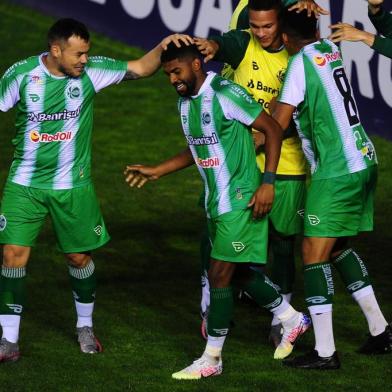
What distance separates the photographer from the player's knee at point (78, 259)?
9.47 m

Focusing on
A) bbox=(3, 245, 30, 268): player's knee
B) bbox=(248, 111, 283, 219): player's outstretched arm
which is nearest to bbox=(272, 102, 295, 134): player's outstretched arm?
bbox=(248, 111, 283, 219): player's outstretched arm

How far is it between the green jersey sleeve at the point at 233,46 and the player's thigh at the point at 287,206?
2.87ft

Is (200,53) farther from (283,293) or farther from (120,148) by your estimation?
(120,148)

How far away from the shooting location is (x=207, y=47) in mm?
9102

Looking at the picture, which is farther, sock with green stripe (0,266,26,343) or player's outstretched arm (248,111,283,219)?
sock with green stripe (0,266,26,343)

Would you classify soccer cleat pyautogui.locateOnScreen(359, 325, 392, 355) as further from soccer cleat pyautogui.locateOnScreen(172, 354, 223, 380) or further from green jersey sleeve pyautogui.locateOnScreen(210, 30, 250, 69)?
green jersey sleeve pyautogui.locateOnScreen(210, 30, 250, 69)

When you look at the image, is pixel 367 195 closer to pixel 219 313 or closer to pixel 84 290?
pixel 219 313

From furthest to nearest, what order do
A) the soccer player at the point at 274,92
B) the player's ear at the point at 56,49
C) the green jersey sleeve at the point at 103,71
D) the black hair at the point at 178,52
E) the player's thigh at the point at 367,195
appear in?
the soccer player at the point at 274,92 → the green jersey sleeve at the point at 103,71 → the player's ear at the point at 56,49 → the player's thigh at the point at 367,195 → the black hair at the point at 178,52

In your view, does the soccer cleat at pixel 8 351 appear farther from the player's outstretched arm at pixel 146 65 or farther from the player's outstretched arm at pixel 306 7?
the player's outstretched arm at pixel 306 7

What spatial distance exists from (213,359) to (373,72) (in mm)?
6628

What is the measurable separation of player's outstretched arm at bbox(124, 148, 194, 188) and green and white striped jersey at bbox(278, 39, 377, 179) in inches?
30.2

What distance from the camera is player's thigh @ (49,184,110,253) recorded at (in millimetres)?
9312

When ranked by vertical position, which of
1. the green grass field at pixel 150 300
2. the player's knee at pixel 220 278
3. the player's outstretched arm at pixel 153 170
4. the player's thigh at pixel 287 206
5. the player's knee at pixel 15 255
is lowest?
the green grass field at pixel 150 300

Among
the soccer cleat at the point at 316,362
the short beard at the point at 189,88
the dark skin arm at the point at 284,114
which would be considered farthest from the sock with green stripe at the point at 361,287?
the short beard at the point at 189,88
